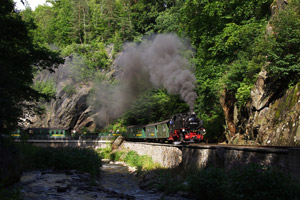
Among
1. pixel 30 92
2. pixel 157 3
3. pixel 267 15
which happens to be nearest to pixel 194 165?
pixel 30 92

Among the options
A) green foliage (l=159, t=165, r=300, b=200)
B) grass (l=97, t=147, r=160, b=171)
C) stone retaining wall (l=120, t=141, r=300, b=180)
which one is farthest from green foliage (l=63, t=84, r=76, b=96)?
green foliage (l=159, t=165, r=300, b=200)

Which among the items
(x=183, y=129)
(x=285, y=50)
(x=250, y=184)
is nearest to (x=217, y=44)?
(x=285, y=50)

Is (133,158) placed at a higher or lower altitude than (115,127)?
lower

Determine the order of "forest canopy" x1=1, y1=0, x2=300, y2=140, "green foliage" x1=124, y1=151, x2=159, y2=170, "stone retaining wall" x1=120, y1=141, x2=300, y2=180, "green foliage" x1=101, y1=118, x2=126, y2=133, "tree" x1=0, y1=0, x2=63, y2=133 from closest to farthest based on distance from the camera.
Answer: "stone retaining wall" x1=120, y1=141, x2=300, y2=180 → "tree" x1=0, y1=0, x2=63, y2=133 → "forest canopy" x1=1, y1=0, x2=300, y2=140 → "green foliage" x1=124, y1=151, x2=159, y2=170 → "green foliage" x1=101, y1=118, x2=126, y2=133

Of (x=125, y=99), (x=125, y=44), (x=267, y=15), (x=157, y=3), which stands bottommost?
(x=125, y=99)

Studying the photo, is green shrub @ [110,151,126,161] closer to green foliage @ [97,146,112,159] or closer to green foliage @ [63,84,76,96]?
green foliage @ [97,146,112,159]

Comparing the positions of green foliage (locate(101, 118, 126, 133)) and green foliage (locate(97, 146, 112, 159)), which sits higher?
green foliage (locate(101, 118, 126, 133))

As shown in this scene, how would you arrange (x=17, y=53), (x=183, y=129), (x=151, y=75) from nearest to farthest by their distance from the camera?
(x=17, y=53)
(x=183, y=129)
(x=151, y=75)

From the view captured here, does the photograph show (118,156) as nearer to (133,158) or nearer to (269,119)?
(133,158)

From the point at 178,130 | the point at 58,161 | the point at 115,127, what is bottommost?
the point at 58,161

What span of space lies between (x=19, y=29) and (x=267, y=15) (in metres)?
19.2

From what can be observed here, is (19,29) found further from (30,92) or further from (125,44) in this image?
(125,44)

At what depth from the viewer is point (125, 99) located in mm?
46969

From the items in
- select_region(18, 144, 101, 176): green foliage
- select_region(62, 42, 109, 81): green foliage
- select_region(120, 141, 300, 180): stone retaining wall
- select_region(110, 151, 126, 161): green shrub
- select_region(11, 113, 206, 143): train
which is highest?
select_region(62, 42, 109, 81): green foliage
